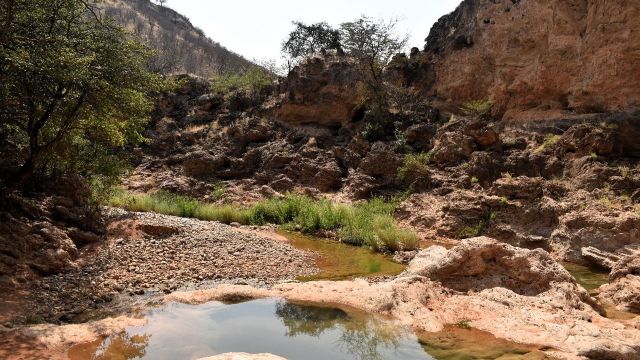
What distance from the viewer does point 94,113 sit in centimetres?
1016

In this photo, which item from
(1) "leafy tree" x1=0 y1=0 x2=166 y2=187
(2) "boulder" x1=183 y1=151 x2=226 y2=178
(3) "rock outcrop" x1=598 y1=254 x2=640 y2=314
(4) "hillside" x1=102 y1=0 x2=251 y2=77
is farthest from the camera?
(4) "hillside" x1=102 y1=0 x2=251 y2=77

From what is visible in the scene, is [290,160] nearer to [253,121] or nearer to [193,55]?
[253,121]

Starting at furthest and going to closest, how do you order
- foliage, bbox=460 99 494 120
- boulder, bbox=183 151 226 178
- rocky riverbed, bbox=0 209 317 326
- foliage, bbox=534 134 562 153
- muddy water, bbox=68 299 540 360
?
boulder, bbox=183 151 226 178, foliage, bbox=460 99 494 120, foliage, bbox=534 134 562 153, rocky riverbed, bbox=0 209 317 326, muddy water, bbox=68 299 540 360


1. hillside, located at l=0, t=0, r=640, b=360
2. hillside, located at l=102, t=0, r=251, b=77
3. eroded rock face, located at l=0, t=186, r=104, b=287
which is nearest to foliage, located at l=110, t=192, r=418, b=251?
hillside, located at l=0, t=0, r=640, b=360

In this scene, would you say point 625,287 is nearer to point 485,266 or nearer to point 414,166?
point 485,266

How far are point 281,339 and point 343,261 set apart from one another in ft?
19.8

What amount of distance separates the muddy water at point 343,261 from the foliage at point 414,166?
558cm

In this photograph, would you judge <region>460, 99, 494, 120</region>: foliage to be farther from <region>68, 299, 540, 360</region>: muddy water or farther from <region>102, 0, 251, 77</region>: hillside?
<region>102, 0, 251, 77</region>: hillside

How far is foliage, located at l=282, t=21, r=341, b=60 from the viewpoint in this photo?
3152 centimetres

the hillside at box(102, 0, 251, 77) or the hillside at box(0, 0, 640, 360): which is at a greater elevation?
the hillside at box(102, 0, 251, 77)

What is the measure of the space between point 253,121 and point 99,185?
44.2 ft

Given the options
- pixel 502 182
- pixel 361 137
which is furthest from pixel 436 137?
pixel 502 182

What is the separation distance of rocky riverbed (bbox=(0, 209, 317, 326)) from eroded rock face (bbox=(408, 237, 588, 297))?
3292 millimetres

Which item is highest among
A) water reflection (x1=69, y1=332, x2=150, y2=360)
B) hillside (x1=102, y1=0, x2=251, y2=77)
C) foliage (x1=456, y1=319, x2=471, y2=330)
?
hillside (x1=102, y1=0, x2=251, y2=77)
